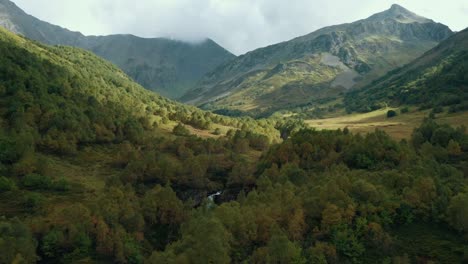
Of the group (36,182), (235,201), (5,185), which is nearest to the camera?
(235,201)

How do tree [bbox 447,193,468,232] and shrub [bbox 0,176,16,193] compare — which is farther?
shrub [bbox 0,176,16,193]

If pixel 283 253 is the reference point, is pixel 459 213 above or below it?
above

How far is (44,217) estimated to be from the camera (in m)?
88.6

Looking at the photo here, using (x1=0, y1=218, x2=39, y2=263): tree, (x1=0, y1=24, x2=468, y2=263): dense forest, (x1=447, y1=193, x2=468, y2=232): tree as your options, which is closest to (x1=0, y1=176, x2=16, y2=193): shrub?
(x1=0, y1=24, x2=468, y2=263): dense forest

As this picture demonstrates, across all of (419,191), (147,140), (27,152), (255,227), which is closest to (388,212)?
(419,191)

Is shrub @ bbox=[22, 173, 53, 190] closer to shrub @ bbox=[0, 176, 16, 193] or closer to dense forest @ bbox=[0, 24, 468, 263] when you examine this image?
dense forest @ bbox=[0, 24, 468, 263]

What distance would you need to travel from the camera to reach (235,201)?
90375 mm

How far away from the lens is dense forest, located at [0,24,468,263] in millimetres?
66250

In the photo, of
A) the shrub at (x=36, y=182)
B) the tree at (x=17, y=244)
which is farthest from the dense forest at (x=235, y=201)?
the shrub at (x=36, y=182)

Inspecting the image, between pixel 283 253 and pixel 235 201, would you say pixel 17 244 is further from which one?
pixel 283 253

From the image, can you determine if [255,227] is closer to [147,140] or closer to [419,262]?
[419,262]

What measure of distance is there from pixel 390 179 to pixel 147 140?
122033 mm

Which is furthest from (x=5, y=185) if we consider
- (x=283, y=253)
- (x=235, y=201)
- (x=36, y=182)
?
(x=283, y=253)

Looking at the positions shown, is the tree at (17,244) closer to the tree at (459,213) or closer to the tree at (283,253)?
the tree at (283,253)
